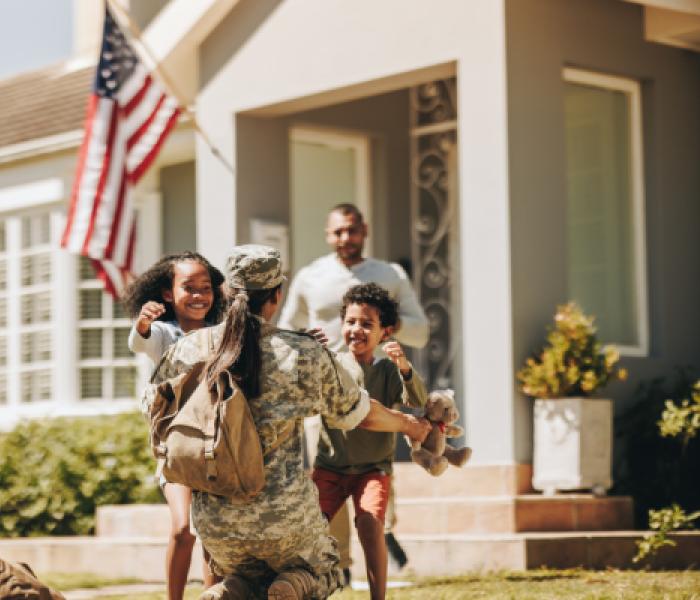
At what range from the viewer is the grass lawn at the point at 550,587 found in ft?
25.8

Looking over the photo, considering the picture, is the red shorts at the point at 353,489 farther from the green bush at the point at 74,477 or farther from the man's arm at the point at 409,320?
the green bush at the point at 74,477

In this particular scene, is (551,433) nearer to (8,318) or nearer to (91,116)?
(91,116)

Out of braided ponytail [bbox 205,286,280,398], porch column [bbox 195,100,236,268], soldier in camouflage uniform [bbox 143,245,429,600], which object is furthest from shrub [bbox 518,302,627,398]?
braided ponytail [bbox 205,286,280,398]

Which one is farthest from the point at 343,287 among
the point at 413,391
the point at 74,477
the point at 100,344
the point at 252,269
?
the point at 100,344

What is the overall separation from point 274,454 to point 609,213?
620cm

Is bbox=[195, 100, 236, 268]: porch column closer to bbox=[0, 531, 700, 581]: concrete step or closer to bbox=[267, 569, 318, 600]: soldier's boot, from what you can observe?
bbox=[0, 531, 700, 581]: concrete step

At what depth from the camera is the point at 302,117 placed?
12.6 meters

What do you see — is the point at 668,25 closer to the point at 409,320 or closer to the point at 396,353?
the point at 409,320

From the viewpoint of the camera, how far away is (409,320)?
894cm

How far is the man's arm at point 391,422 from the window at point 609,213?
5.40m

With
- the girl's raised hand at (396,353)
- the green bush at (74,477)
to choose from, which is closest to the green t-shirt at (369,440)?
the girl's raised hand at (396,353)

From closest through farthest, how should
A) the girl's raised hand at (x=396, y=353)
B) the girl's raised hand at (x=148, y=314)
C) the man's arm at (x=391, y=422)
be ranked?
the man's arm at (x=391, y=422), the girl's raised hand at (x=396, y=353), the girl's raised hand at (x=148, y=314)

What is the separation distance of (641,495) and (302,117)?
416 centimetres

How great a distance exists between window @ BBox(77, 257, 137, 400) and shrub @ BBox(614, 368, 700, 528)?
5.71 metres
